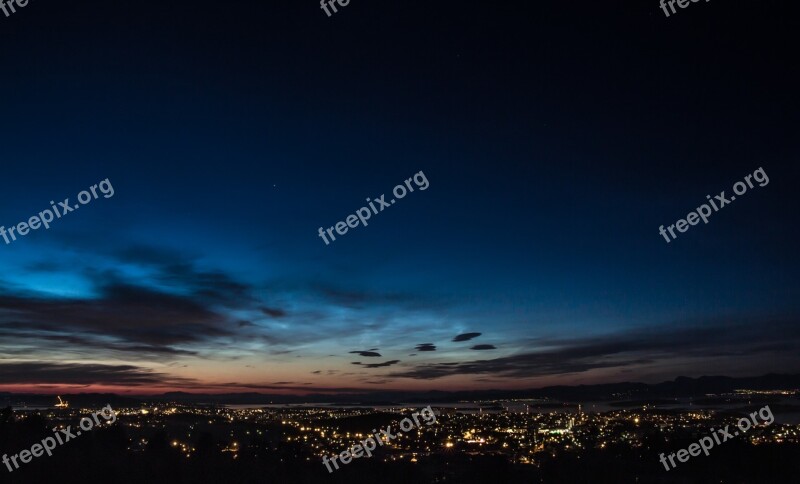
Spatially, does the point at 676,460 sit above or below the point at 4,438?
below

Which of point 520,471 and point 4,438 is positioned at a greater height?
point 4,438

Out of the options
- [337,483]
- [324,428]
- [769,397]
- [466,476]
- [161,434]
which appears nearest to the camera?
[337,483]

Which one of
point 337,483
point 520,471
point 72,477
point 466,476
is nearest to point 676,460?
point 520,471

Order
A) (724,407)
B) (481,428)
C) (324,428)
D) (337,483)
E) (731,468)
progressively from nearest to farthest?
(337,483), (731,468), (481,428), (324,428), (724,407)

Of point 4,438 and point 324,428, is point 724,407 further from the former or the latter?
point 4,438

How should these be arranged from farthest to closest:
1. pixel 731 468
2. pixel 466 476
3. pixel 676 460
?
pixel 676 460, pixel 731 468, pixel 466 476

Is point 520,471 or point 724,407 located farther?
point 724,407

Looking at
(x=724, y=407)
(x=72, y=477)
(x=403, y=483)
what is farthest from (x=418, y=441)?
(x=724, y=407)

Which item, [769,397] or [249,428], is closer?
[249,428]

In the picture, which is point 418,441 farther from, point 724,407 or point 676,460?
point 724,407
